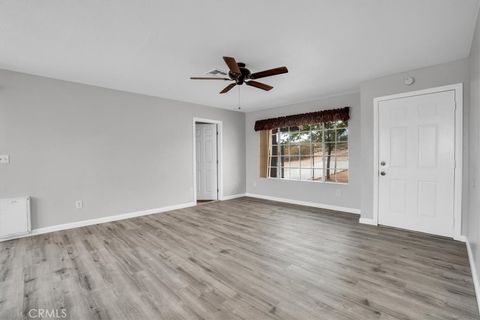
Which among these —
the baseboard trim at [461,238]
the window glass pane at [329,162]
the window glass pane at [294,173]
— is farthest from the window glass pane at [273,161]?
the baseboard trim at [461,238]

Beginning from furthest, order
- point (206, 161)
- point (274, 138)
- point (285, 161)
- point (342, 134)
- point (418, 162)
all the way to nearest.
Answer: point (206, 161)
point (274, 138)
point (285, 161)
point (342, 134)
point (418, 162)

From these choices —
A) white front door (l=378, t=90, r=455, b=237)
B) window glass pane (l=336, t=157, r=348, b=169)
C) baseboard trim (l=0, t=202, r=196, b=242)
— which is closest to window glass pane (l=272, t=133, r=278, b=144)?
window glass pane (l=336, t=157, r=348, b=169)

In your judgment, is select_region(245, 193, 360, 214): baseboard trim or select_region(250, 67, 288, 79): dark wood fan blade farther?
select_region(245, 193, 360, 214): baseboard trim

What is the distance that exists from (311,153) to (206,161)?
2742 mm

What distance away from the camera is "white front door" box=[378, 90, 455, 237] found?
10.2 ft

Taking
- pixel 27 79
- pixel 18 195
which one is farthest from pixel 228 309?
pixel 27 79

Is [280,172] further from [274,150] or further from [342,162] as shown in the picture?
[342,162]

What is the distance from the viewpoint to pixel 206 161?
20.1ft

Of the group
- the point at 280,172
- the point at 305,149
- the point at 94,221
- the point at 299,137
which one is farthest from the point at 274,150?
the point at 94,221

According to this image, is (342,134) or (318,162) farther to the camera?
(318,162)

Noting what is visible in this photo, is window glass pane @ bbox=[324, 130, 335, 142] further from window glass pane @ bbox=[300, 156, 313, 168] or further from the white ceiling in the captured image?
the white ceiling

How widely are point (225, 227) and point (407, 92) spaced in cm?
352

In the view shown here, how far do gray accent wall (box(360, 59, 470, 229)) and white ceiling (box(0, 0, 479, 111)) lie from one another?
0.57 feet

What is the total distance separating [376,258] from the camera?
8.35 feet
